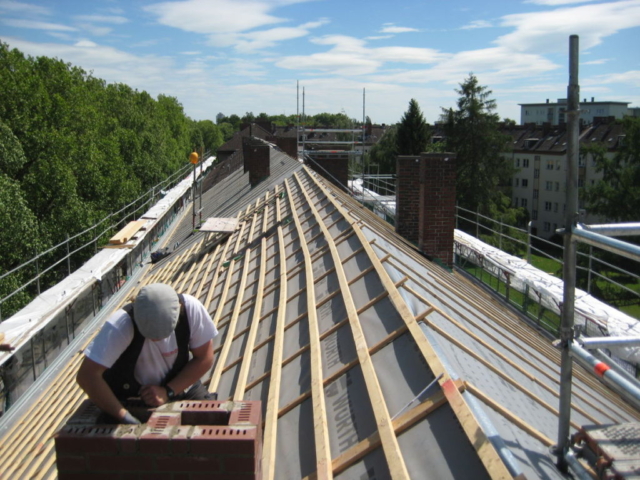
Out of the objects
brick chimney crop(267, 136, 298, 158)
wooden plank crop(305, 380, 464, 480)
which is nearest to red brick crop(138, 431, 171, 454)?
wooden plank crop(305, 380, 464, 480)

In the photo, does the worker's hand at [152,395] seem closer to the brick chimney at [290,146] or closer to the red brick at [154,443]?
the red brick at [154,443]

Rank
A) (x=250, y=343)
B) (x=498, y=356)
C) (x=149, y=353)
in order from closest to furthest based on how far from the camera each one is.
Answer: (x=149, y=353)
(x=498, y=356)
(x=250, y=343)

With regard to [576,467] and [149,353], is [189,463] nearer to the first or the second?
[149,353]

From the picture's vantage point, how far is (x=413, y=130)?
52625 mm

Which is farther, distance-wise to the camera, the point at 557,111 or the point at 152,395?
the point at 557,111

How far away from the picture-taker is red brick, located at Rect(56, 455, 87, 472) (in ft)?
9.84

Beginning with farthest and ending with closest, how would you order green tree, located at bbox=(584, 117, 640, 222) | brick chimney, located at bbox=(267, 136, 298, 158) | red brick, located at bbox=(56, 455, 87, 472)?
green tree, located at bbox=(584, 117, 640, 222)
brick chimney, located at bbox=(267, 136, 298, 158)
red brick, located at bbox=(56, 455, 87, 472)

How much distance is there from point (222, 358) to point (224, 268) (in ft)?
12.6

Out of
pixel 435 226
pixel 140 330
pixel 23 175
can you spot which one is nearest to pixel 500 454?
pixel 140 330

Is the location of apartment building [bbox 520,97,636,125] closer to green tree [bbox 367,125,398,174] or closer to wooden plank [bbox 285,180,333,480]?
green tree [bbox 367,125,398,174]

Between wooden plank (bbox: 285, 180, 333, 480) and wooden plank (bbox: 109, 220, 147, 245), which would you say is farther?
wooden plank (bbox: 109, 220, 147, 245)

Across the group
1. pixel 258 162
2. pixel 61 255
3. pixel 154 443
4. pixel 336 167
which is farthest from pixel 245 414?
pixel 61 255

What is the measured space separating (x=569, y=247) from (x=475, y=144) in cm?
4520

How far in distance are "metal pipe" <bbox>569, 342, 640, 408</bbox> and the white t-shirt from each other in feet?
6.73
